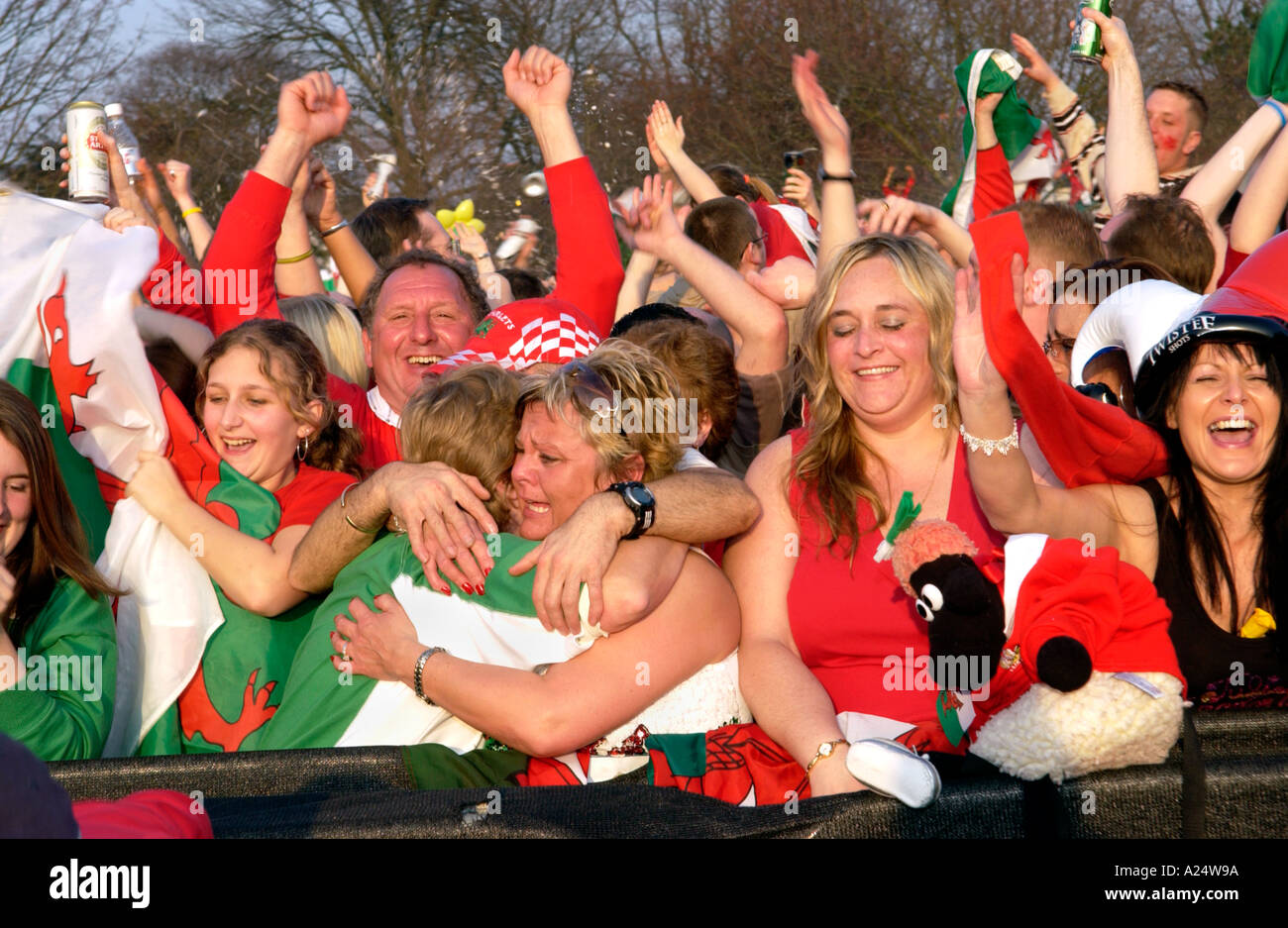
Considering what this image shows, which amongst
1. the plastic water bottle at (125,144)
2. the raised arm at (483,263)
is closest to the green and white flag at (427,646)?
the raised arm at (483,263)

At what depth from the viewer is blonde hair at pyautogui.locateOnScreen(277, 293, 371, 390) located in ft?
13.9

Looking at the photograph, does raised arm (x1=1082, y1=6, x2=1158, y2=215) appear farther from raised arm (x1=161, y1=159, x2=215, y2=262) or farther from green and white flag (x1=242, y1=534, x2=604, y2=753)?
raised arm (x1=161, y1=159, x2=215, y2=262)

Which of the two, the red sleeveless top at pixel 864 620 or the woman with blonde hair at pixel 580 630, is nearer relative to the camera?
the woman with blonde hair at pixel 580 630

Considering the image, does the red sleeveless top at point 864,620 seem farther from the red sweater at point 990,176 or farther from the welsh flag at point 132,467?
the red sweater at point 990,176

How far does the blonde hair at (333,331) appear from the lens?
4.25 metres

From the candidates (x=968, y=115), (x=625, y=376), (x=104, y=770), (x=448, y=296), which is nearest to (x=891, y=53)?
(x=968, y=115)

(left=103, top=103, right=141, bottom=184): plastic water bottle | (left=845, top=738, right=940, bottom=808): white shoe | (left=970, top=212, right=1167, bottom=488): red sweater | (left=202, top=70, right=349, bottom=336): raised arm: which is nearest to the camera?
(left=845, top=738, right=940, bottom=808): white shoe

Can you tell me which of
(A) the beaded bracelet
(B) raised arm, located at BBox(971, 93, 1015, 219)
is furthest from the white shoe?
(B) raised arm, located at BBox(971, 93, 1015, 219)

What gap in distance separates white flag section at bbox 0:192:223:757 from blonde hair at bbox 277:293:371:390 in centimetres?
94

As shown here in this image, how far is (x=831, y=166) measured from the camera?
4.44 meters

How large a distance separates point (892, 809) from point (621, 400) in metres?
1.19

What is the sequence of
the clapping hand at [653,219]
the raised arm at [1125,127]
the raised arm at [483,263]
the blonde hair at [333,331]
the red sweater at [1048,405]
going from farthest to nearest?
the raised arm at [483,263] → the raised arm at [1125,127] → the blonde hair at [333,331] → the clapping hand at [653,219] → the red sweater at [1048,405]

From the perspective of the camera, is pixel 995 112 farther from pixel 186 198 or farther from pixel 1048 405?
pixel 186 198

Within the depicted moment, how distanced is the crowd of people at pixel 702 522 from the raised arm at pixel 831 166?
2.25 feet
